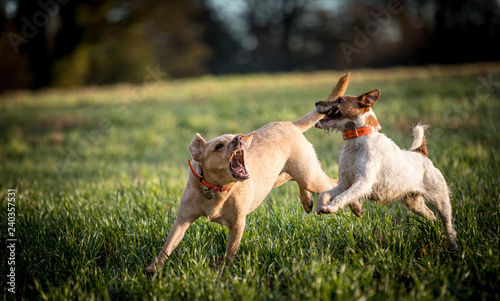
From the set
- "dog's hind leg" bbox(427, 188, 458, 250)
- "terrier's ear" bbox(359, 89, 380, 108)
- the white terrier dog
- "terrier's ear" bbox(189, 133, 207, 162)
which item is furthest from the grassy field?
"terrier's ear" bbox(359, 89, 380, 108)

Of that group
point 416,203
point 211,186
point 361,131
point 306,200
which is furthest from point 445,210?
point 211,186

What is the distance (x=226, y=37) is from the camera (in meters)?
39.9

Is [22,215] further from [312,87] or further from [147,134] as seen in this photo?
[312,87]

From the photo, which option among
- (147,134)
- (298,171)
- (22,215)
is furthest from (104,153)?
(298,171)

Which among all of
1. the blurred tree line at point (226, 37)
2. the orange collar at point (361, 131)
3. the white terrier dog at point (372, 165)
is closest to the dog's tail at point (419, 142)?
the white terrier dog at point (372, 165)

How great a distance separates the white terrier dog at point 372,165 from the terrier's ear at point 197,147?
978mm

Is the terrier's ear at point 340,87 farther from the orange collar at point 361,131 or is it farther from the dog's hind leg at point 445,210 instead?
the dog's hind leg at point 445,210

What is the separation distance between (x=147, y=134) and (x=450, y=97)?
33.2 ft

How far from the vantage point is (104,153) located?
392 inches

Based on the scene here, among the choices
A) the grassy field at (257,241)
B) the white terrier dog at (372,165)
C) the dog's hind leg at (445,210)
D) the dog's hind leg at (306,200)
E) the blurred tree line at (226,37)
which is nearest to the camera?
the grassy field at (257,241)

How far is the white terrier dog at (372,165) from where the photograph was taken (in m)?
2.95

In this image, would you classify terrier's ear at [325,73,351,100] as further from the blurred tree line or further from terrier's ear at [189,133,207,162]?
the blurred tree line

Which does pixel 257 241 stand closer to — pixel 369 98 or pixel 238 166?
pixel 238 166

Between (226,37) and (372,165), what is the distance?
3899 cm
